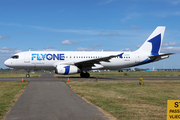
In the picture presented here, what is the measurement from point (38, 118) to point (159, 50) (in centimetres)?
3437

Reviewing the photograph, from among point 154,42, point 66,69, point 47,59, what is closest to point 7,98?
point 66,69

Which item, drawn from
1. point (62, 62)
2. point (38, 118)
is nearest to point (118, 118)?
point (38, 118)

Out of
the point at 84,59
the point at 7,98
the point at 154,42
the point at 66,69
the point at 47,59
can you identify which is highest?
the point at 154,42

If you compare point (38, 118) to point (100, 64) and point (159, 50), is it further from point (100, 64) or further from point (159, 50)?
point (159, 50)

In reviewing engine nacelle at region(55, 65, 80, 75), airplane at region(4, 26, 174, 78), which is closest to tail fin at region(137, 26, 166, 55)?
airplane at region(4, 26, 174, 78)

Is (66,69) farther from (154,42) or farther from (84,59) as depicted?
(154,42)

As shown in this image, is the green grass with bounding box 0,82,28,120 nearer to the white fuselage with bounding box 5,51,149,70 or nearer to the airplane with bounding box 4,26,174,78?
the airplane with bounding box 4,26,174,78

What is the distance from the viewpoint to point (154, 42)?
38188mm

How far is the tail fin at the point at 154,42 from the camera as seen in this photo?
38062mm

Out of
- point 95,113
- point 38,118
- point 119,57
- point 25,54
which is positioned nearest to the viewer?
point 38,118

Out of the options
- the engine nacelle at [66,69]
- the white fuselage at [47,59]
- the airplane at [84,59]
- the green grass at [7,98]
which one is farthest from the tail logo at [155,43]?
the green grass at [7,98]

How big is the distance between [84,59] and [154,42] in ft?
44.0

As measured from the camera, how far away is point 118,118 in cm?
799

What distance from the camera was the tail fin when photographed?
38.1 metres
